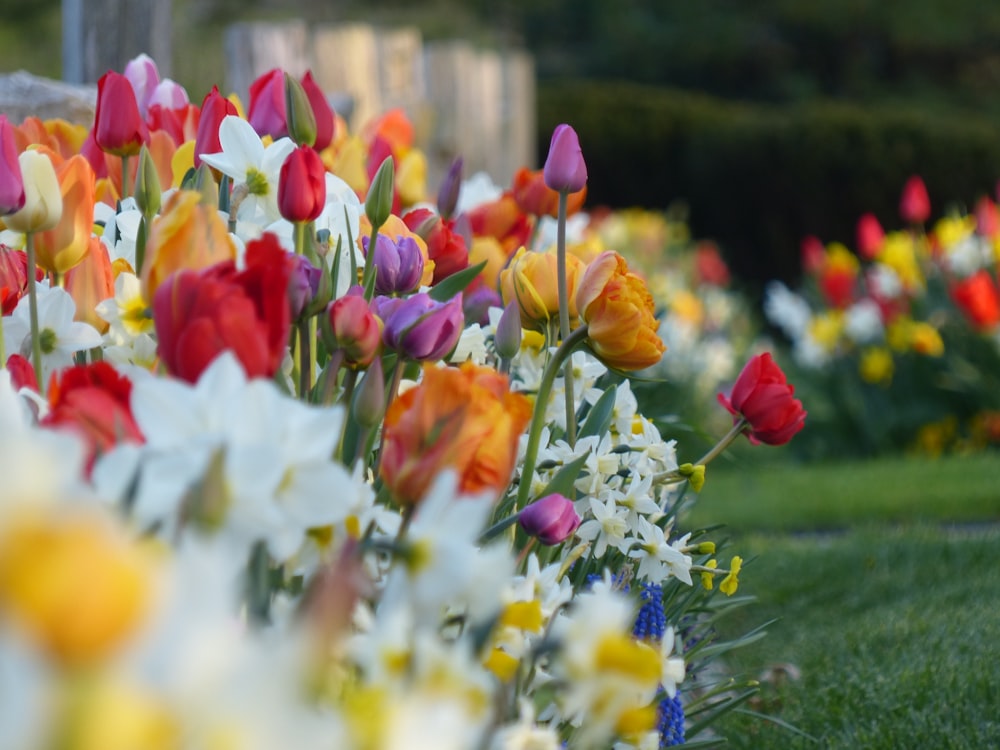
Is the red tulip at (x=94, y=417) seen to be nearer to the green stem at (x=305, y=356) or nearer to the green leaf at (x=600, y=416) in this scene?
the green stem at (x=305, y=356)

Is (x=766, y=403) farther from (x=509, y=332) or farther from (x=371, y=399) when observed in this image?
(x=371, y=399)

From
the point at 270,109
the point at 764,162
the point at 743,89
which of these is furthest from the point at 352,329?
the point at 743,89

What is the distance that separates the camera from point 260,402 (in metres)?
0.80

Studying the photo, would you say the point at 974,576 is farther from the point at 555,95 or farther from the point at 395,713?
the point at 555,95

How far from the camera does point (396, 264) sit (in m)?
1.40

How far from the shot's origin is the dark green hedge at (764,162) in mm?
9641

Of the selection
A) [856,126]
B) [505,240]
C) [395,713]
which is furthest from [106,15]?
[856,126]

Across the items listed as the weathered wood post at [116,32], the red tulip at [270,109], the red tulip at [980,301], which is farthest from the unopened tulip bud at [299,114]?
the red tulip at [980,301]

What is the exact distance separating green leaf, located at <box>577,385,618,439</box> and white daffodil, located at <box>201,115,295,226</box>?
0.45 metres

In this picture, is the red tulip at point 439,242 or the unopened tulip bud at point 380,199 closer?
the unopened tulip bud at point 380,199

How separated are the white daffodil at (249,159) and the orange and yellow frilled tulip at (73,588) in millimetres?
913

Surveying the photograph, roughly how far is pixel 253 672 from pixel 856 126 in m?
9.80

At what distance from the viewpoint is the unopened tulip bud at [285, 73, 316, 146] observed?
146 centimetres

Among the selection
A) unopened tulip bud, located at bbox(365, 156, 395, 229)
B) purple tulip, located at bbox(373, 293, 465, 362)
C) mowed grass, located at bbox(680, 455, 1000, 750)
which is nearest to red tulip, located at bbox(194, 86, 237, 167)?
unopened tulip bud, located at bbox(365, 156, 395, 229)
